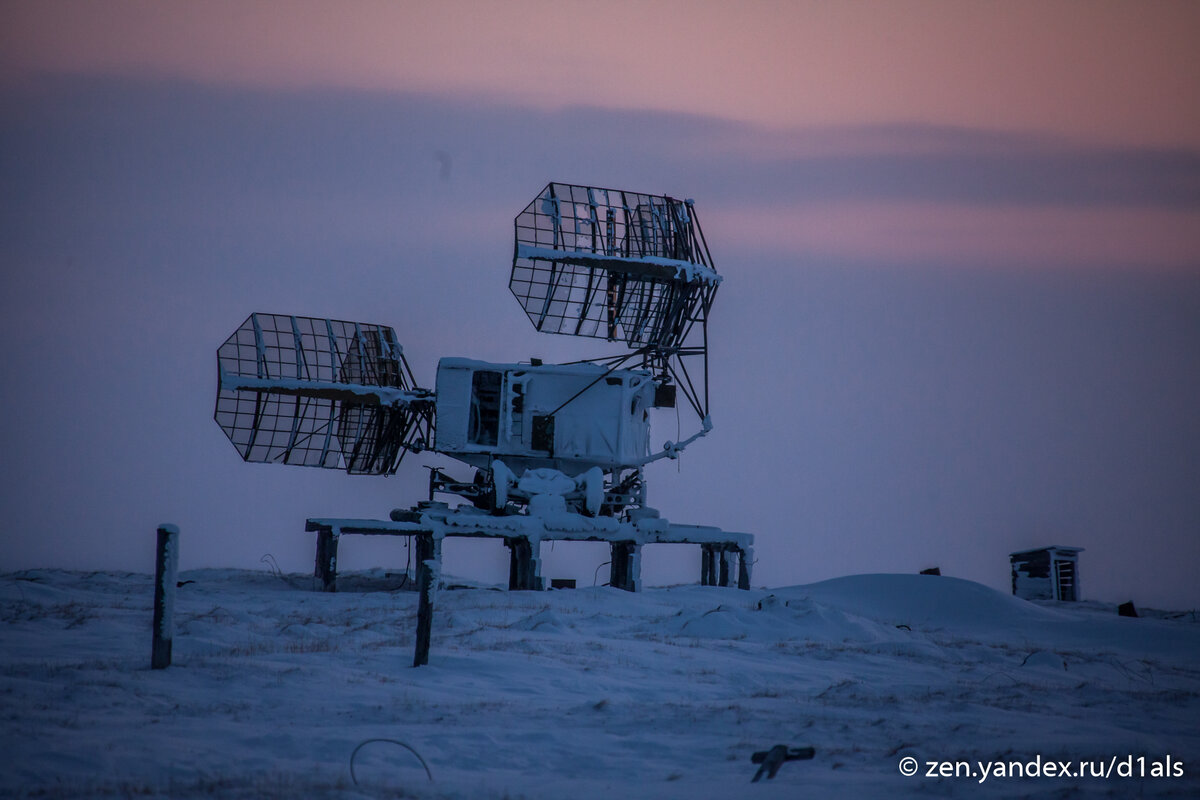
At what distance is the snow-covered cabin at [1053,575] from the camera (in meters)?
45.0

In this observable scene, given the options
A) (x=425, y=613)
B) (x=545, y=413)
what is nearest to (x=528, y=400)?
(x=545, y=413)

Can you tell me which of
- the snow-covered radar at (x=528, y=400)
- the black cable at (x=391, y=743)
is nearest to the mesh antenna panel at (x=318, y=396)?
the snow-covered radar at (x=528, y=400)

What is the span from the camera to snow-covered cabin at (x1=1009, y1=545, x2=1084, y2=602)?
45000 millimetres

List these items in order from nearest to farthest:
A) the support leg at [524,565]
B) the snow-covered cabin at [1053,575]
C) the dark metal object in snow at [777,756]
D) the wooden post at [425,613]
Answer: the dark metal object in snow at [777,756], the wooden post at [425,613], the support leg at [524,565], the snow-covered cabin at [1053,575]

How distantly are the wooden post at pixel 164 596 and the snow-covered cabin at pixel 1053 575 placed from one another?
1381 inches

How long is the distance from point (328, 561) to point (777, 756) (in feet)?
73.5

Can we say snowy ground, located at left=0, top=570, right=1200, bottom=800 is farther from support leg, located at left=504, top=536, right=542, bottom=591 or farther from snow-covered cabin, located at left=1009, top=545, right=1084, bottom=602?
snow-covered cabin, located at left=1009, top=545, right=1084, bottom=602

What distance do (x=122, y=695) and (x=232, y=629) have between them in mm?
6576

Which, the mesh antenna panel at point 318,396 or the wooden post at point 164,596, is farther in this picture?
the mesh antenna panel at point 318,396

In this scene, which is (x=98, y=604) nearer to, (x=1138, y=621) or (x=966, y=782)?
(x=966, y=782)

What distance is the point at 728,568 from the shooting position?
40219mm

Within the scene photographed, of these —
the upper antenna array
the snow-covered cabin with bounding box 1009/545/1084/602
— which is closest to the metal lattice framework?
the upper antenna array

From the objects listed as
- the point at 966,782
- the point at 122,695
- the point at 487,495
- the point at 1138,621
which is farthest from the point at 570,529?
the point at 966,782

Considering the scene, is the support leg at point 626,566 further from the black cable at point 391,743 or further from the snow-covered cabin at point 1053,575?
the black cable at point 391,743
